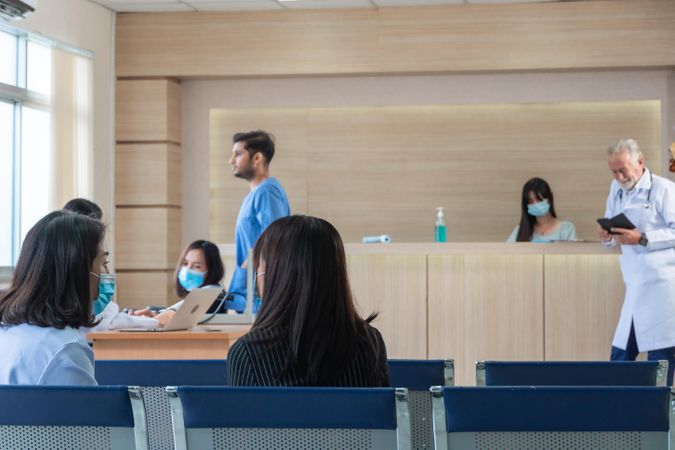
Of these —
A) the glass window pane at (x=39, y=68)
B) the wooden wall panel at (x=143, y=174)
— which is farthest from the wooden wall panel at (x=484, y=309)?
the glass window pane at (x=39, y=68)

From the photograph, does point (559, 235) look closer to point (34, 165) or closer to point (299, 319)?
point (34, 165)

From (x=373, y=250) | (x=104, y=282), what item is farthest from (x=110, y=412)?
(x=373, y=250)

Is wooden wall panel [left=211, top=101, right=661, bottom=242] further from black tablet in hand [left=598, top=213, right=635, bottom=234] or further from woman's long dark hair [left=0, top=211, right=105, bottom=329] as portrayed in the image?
woman's long dark hair [left=0, top=211, right=105, bottom=329]

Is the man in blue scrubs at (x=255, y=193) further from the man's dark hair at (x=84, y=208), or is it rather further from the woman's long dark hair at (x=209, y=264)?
the man's dark hair at (x=84, y=208)

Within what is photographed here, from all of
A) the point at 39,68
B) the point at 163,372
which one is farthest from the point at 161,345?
the point at 39,68

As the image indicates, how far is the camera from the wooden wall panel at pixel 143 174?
9258 millimetres

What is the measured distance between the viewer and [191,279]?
234 inches

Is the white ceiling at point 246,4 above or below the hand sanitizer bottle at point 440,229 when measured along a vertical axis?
above

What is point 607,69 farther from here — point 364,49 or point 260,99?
point 260,99

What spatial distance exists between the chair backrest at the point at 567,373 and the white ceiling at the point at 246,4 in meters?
5.99

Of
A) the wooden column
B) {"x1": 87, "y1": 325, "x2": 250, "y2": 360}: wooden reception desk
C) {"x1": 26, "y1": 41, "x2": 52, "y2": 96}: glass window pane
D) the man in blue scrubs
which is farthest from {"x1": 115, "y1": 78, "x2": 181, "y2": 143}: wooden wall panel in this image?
{"x1": 87, "y1": 325, "x2": 250, "y2": 360}: wooden reception desk

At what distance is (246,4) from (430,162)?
83.0 inches

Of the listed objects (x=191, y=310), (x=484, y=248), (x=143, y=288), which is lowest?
(x=143, y=288)

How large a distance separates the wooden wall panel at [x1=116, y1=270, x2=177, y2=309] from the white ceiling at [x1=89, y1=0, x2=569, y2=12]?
225 cm
